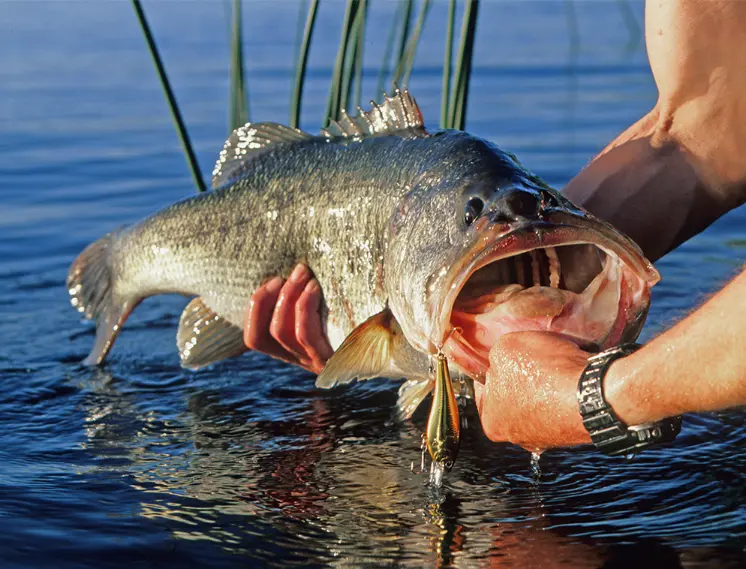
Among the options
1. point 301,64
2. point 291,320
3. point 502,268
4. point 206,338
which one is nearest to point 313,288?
point 291,320

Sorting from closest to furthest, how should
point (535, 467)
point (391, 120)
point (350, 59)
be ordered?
point (535, 467)
point (391, 120)
point (350, 59)

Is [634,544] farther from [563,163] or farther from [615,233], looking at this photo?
[563,163]

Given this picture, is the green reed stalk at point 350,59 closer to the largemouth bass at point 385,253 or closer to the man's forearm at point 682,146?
the largemouth bass at point 385,253

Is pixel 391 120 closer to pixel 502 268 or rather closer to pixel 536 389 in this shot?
pixel 502 268

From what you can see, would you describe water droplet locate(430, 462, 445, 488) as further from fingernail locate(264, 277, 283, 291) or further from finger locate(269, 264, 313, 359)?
fingernail locate(264, 277, 283, 291)

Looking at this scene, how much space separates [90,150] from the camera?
996cm

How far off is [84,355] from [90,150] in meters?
5.12

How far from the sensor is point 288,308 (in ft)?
13.2

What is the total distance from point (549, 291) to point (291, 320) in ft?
4.14

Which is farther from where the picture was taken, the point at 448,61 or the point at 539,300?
the point at 448,61

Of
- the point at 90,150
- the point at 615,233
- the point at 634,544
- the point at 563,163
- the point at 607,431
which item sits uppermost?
the point at 90,150

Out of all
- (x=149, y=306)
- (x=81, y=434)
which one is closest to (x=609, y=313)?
(x=81, y=434)

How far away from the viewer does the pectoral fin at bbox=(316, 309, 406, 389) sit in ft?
11.6

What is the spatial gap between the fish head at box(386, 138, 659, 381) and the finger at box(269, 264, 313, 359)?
1.90 feet
